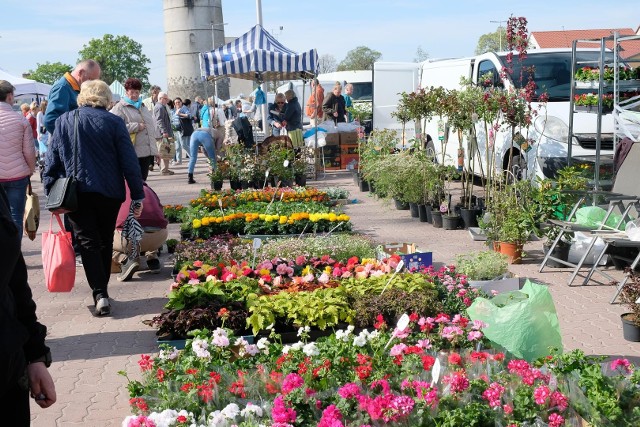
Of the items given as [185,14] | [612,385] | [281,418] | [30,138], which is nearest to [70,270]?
[30,138]

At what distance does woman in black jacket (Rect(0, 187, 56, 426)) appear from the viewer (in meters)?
2.62

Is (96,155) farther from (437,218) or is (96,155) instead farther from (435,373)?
(437,218)

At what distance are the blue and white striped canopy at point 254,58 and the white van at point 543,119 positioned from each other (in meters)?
2.56

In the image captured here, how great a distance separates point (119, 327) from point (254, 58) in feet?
35.9

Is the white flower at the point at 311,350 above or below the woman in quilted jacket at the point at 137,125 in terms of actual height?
below

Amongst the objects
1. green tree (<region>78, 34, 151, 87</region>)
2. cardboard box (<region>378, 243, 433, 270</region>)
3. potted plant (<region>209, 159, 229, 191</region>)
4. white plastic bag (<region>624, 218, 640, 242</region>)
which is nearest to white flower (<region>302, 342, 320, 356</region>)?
cardboard box (<region>378, 243, 433, 270</region>)

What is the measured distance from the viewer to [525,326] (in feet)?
16.5

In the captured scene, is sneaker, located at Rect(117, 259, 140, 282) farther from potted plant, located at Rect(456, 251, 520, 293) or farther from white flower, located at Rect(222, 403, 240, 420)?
white flower, located at Rect(222, 403, 240, 420)

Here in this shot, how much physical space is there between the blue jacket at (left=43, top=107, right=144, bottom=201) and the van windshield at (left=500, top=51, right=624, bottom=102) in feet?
24.5

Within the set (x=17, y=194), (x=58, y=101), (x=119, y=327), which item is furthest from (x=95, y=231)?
(x=58, y=101)

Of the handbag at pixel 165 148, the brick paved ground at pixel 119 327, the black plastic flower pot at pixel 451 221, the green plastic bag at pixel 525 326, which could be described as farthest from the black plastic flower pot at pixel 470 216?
the handbag at pixel 165 148

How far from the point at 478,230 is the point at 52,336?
580 cm

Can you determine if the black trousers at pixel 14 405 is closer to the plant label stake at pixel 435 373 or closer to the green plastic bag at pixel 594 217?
the plant label stake at pixel 435 373

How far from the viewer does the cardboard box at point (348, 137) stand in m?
19.9
